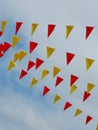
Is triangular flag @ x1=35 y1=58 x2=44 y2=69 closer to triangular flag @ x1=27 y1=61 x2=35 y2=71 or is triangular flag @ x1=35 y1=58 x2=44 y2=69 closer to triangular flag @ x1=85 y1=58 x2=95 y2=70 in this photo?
triangular flag @ x1=27 y1=61 x2=35 y2=71

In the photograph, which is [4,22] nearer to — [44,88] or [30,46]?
[30,46]

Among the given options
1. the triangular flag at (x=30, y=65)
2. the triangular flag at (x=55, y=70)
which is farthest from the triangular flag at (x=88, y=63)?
the triangular flag at (x=30, y=65)

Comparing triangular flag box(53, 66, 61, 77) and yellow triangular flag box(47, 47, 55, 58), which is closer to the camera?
yellow triangular flag box(47, 47, 55, 58)

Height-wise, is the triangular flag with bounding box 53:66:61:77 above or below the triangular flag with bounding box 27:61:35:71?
above

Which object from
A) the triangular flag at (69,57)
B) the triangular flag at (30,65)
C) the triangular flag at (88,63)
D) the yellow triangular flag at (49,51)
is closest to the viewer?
the triangular flag at (88,63)

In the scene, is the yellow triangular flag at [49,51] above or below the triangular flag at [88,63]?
above

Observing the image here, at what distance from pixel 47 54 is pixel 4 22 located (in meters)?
3.28

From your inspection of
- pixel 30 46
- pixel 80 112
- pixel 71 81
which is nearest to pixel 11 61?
pixel 30 46

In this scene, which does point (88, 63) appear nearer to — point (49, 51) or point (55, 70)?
point (49, 51)

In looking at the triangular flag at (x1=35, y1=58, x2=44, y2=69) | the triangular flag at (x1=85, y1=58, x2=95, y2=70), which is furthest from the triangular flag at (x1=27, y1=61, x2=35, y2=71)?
the triangular flag at (x1=85, y1=58, x2=95, y2=70)

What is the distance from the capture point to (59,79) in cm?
3084

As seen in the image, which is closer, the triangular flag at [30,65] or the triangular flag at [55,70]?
the triangular flag at [30,65]

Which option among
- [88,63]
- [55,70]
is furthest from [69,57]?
[55,70]

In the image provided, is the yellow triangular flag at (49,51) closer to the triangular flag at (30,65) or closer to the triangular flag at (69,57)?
the triangular flag at (69,57)
